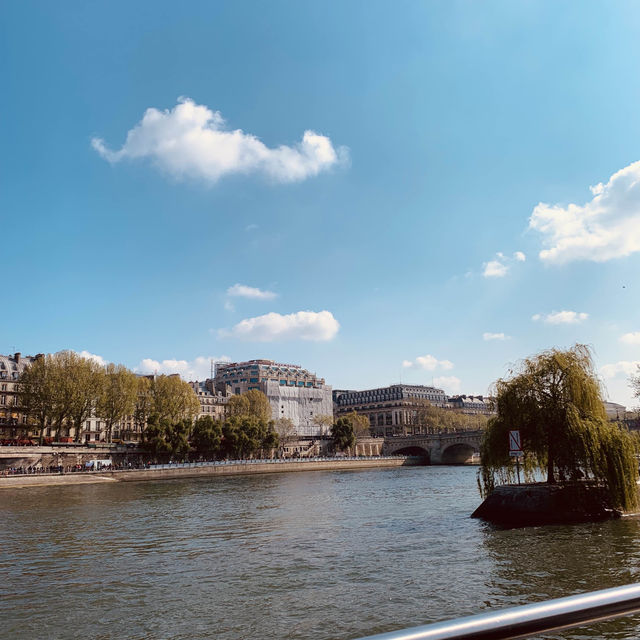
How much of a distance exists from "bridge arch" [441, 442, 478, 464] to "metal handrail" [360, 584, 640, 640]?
133822mm

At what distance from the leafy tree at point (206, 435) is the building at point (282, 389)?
206 feet

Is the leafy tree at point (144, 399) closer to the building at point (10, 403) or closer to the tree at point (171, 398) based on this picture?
the tree at point (171, 398)

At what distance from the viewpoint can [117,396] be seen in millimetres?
105875

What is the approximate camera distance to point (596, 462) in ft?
94.4

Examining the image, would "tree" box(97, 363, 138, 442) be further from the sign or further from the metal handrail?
the metal handrail

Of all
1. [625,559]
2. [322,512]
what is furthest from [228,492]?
[625,559]

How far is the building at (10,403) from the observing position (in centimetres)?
11212

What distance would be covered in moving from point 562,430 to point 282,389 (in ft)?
505

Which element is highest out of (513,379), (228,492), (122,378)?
(122,378)

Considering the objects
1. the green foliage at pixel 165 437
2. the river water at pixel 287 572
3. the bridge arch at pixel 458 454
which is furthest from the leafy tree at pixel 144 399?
the river water at pixel 287 572

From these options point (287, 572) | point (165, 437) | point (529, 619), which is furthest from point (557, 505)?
point (165, 437)

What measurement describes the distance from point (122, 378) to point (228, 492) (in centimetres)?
5557

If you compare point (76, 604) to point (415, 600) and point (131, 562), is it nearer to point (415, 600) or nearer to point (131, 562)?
point (131, 562)

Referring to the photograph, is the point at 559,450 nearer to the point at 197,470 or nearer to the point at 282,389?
the point at 197,470
